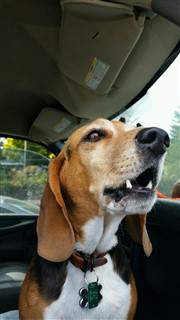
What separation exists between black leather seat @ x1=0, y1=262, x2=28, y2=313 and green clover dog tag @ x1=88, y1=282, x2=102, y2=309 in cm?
131

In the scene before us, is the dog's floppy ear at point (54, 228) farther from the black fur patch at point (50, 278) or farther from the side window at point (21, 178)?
the side window at point (21, 178)

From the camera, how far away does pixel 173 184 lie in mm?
2688

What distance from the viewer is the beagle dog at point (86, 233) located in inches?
84.2

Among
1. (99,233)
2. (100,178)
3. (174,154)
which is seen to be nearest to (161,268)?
(99,233)

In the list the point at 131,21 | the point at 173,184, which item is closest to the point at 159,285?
the point at 173,184

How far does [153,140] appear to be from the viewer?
78.5 inches

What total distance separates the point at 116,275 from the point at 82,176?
477 mm

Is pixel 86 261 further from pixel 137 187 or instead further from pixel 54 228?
pixel 137 187

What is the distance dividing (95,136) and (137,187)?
1.09ft

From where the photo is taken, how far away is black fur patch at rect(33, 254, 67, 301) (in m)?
2.29

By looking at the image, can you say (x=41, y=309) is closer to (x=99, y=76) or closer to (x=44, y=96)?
(x=99, y=76)

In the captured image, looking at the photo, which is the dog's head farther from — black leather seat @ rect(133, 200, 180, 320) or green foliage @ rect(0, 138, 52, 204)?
green foliage @ rect(0, 138, 52, 204)

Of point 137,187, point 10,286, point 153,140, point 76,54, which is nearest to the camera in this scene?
point 153,140

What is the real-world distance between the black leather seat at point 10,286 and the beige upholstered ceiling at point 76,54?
3.55 feet
